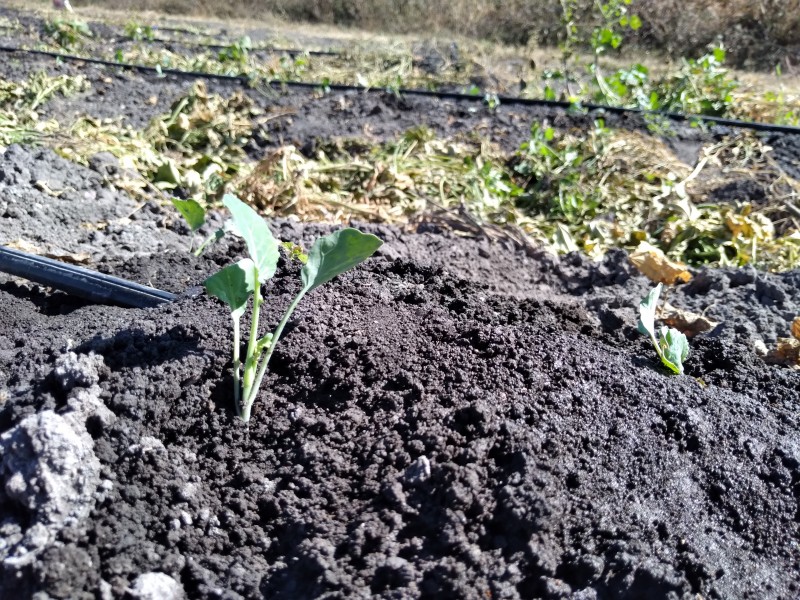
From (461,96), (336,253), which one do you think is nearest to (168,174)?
(336,253)

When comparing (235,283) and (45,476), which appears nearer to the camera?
(45,476)

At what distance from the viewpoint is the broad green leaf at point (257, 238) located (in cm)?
173

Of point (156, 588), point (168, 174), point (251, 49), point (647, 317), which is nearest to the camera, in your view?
point (156, 588)

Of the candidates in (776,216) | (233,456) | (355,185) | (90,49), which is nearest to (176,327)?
(233,456)

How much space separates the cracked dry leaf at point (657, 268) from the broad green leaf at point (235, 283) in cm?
200

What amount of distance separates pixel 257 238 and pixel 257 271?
0.11 metres

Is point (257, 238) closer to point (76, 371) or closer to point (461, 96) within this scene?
point (76, 371)

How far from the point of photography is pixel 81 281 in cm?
248

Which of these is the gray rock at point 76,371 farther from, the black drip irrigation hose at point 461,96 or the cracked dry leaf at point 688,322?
the black drip irrigation hose at point 461,96

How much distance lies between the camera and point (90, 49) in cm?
820

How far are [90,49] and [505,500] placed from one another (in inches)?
320

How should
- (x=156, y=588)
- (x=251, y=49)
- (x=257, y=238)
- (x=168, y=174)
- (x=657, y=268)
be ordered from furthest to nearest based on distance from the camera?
(x=251, y=49), (x=168, y=174), (x=657, y=268), (x=257, y=238), (x=156, y=588)

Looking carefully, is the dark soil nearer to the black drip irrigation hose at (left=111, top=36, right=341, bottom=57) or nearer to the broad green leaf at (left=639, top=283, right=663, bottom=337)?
the broad green leaf at (left=639, top=283, right=663, bottom=337)

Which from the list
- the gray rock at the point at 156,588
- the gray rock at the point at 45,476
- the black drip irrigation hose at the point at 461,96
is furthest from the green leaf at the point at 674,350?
the black drip irrigation hose at the point at 461,96
